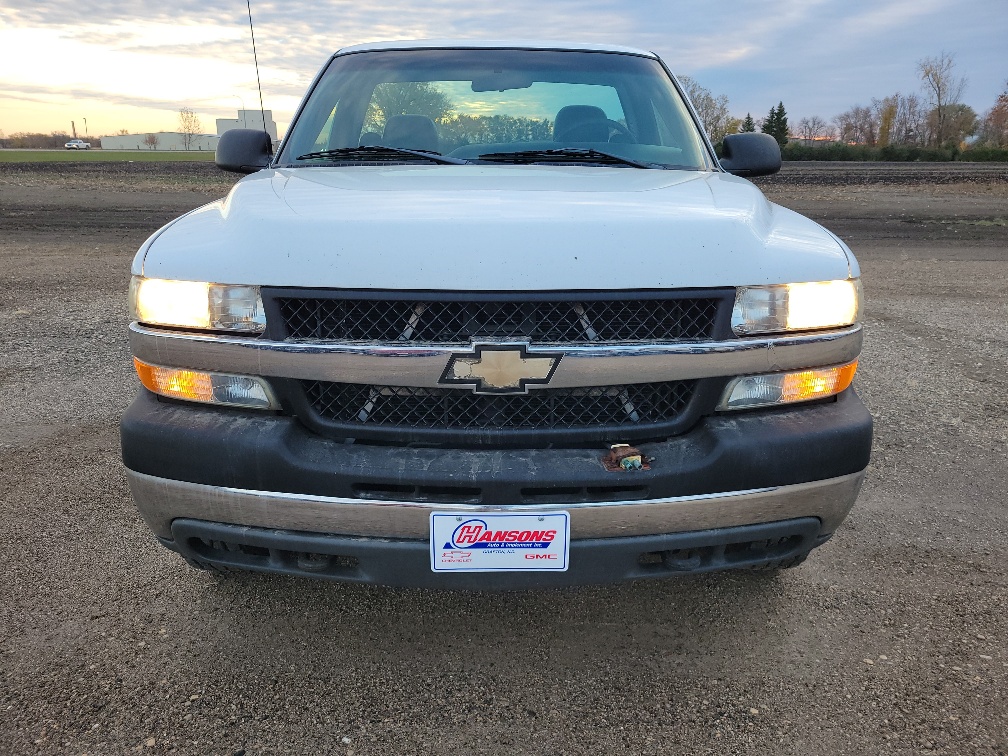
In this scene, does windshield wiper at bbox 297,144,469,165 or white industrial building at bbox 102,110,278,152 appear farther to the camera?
white industrial building at bbox 102,110,278,152

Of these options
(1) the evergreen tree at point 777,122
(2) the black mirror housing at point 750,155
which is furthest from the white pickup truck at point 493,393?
(1) the evergreen tree at point 777,122

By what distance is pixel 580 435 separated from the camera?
6.64ft

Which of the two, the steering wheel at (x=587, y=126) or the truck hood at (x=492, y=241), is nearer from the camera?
the truck hood at (x=492, y=241)

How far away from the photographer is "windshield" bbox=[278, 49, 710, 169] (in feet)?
10.6

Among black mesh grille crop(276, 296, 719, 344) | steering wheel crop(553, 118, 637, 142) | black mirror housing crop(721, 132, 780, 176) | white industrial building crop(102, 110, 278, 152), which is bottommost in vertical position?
white industrial building crop(102, 110, 278, 152)

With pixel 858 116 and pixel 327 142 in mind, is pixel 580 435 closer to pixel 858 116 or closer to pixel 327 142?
pixel 327 142

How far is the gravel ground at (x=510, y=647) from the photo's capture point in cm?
205

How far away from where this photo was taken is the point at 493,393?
76.1 inches

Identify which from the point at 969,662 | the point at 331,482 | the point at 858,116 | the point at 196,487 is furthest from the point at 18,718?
the point at 858,116

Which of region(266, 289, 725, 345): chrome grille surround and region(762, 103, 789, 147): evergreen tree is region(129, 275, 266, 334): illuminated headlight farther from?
region(762, 103, 789, 147): evergreen tree

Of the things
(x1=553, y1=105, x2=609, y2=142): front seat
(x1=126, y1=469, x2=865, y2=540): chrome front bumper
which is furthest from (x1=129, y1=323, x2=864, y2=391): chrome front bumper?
(x1=553, y1=105, x2=609, y2=142): front seat

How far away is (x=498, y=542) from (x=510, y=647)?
624 mm

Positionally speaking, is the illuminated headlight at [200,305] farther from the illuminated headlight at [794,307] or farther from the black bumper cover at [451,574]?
the illuminated headlight at [794,307]

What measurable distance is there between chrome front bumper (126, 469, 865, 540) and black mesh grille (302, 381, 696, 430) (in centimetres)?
22
